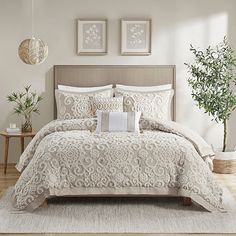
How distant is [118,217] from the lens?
4828 mm

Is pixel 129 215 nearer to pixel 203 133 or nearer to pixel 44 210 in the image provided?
pixel 44 210

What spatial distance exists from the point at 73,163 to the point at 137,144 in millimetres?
569

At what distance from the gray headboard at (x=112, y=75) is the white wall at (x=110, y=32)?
82 mm

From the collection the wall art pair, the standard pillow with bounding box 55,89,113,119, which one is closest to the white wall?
the wall art pair

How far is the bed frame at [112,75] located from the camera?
7273mm

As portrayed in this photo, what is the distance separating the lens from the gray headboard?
7.27 m

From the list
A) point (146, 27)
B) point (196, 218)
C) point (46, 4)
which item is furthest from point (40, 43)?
point (196, 218)

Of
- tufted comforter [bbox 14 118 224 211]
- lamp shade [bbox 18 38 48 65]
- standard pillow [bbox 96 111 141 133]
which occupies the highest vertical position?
lamp shade [bbox 18 38 48 65]

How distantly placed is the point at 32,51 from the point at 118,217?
2.77 meters

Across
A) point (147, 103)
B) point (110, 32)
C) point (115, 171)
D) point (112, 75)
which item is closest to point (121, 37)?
point (110, 32)

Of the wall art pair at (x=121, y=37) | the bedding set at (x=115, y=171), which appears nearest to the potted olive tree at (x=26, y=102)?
the wall art pair at (x=121, y=37)

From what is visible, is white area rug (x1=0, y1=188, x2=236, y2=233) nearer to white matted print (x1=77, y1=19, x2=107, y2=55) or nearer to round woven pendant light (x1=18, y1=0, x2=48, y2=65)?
round woven pendant light (x1=18, y1=0, x2=48, y2=65)

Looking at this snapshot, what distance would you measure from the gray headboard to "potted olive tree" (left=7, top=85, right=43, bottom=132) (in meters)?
0.31

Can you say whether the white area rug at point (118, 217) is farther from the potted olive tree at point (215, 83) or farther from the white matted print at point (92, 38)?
the white matted print at point (92, 38)
